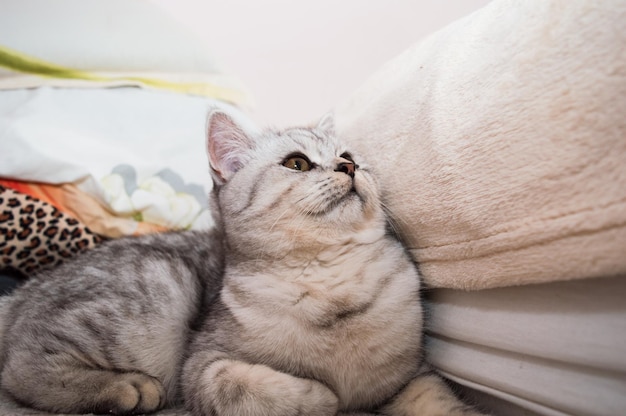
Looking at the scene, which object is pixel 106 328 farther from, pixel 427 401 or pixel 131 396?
pixel 427 401

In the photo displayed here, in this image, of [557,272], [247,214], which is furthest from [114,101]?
[557,272]

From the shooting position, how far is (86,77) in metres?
1.88

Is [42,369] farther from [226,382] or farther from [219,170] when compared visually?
[219,170]

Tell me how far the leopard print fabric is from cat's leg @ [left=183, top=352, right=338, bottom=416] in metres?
0.79

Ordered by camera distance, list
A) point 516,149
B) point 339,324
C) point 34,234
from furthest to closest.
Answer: point 34,234
point 339,324
point 516,149

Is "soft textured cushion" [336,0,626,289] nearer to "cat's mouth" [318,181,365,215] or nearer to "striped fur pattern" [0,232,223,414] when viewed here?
"cat's mouth" [318,181,365,215]

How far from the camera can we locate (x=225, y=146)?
1216 millimetres

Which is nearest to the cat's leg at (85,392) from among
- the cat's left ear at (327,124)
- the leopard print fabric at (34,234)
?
the leopard print fabric at (34,234)

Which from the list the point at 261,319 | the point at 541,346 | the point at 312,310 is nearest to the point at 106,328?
the point at 261,319

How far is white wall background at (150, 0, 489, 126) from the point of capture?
2.47m

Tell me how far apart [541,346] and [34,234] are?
1.41m

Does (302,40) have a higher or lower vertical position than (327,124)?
higher

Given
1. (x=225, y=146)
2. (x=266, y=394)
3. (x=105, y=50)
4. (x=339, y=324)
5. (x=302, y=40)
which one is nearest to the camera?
(x=266, y=394)

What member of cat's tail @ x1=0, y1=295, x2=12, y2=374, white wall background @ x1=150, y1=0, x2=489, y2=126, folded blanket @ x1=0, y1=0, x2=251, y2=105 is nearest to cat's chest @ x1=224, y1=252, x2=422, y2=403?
cat's tail @ x1=0, y1=295, x2=12, y2=374
